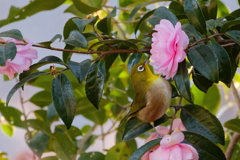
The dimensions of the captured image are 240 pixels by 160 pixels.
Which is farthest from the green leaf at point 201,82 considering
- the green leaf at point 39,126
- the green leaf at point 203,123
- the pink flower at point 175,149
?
the green leaf at point 39,126

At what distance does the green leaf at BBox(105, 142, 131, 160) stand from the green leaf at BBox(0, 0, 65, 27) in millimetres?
403

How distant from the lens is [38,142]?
2.92ft

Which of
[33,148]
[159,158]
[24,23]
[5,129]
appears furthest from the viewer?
[24,23]

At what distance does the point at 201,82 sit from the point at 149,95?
11 cm

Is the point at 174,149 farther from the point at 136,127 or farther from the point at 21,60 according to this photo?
the point at 21,60

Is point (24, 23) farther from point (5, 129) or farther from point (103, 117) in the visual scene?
point (103, 117)

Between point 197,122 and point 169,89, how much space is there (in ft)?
0.22

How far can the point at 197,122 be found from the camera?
1.60 ft

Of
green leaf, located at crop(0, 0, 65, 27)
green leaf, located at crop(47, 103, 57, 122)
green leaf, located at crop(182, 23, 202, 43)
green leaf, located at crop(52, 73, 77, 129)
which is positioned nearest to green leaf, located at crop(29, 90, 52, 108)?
green leaf, located at crop(47, 103, 57, 122)

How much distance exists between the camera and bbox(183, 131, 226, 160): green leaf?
0.43 meters

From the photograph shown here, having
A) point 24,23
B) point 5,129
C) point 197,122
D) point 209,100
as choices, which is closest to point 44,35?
point 24,23

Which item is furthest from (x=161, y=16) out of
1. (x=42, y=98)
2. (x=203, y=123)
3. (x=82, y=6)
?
(x=42, y=98)

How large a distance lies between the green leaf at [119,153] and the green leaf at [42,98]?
10.4 inches

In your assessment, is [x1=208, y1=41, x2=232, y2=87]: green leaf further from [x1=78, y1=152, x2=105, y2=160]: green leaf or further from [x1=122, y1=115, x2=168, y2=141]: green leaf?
[x1=78, y1=152, x2=105, y2=160]: green leaf
